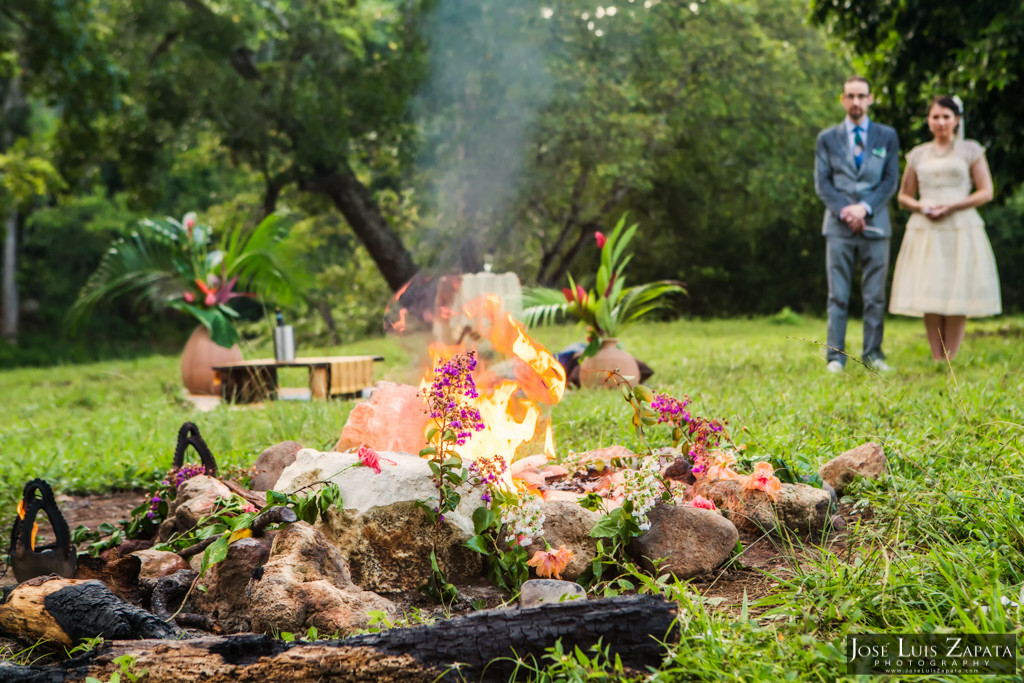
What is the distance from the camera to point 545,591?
2371 mm

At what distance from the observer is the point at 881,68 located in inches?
354

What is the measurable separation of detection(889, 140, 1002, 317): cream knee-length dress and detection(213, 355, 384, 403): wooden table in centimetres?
434

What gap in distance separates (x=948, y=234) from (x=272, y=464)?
204 inches

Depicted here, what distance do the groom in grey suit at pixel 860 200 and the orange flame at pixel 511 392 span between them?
11.9ft

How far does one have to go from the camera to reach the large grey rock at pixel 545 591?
2.34m

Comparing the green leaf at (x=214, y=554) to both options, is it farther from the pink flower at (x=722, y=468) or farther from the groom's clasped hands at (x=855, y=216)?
the groom's clasped hands at (x=855, y=216)

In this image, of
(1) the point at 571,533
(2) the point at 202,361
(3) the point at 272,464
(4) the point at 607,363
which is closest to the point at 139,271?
(2) the point at 202,361

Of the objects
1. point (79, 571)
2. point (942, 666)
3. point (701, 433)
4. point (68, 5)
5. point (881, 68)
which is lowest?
point (79, 571)

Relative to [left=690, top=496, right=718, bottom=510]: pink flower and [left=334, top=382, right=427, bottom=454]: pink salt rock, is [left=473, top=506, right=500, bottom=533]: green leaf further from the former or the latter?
[left=334, top=382, right=427, bottom=454]: pink salt rock

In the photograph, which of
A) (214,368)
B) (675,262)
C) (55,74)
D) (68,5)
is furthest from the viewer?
(675,262)

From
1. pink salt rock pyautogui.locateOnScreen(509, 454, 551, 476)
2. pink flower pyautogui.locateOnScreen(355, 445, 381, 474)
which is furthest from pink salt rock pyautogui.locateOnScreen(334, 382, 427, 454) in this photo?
pink flower pyautogui.locateOnScreen(355, 445, 381, 474)

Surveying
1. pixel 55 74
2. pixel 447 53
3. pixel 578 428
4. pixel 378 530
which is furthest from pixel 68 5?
pixel 378 530

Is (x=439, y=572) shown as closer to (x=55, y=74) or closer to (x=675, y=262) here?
(x=55, y=74)

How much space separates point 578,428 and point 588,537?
1.90 meters
